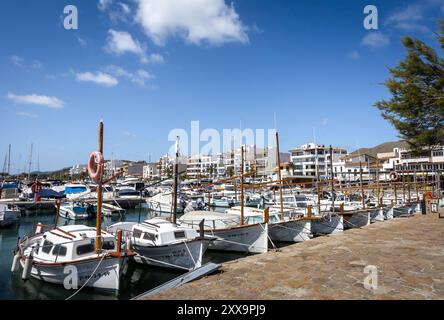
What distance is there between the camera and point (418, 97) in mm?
12219

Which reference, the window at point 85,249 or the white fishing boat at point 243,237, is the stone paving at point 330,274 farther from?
the window at point 85,249

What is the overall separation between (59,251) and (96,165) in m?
4.36

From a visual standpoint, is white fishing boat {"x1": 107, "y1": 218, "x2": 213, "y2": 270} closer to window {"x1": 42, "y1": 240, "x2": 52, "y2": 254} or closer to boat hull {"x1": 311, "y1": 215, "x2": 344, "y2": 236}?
A: window {"x1": 42, "y1": 240, "x2": 52, "y2": 254}

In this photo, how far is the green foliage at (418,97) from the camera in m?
12.2

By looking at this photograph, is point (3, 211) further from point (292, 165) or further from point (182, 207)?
point (292, 165)

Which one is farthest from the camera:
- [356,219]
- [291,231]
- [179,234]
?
[356,219]

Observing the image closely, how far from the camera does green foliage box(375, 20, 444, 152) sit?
40.1 ft

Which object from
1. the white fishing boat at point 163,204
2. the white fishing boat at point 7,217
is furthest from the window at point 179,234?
the white fishing boat at point 163,204

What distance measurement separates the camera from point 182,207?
43406 millimetres

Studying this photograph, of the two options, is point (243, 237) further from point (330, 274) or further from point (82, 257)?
point (330, 274)

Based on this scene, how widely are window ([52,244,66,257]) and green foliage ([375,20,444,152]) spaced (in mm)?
15973

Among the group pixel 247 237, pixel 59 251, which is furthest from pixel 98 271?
pixel 247 237

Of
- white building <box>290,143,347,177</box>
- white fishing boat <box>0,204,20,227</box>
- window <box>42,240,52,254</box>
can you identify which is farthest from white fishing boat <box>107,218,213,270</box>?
white building <box>290,143,347,177</box>
